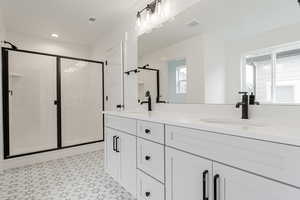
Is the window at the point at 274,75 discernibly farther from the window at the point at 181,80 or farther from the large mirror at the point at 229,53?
the window at the point at 181,80

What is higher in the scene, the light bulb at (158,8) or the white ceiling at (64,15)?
the white ceiling at (64,15)

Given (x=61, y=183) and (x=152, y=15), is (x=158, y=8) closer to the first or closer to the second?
(x=152, y=15)

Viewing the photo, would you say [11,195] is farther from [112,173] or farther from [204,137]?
[204,137]

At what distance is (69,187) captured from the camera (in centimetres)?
193

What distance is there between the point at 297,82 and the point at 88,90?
139 inches

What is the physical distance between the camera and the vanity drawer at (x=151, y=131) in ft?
4.19

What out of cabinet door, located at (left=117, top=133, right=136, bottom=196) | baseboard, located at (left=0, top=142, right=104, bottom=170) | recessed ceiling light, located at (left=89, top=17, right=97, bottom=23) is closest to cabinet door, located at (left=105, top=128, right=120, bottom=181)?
cabinet door, located at (left=117, top=133, right=136, bottom=196)

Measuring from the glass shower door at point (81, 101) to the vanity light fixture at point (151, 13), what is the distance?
5.41ft

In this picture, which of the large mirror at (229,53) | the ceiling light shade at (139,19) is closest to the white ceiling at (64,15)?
the ceiling light shade at (139,19)

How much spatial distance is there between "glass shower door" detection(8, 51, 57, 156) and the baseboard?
0.15 meters

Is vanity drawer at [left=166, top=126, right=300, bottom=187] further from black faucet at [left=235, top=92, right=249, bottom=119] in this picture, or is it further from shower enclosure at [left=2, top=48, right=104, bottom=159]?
shower enclosure at [left=2, top=48, right=104, bottom=159]

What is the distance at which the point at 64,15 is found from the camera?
8.73ft

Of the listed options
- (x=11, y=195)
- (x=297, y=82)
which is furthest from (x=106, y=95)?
(x=297, y=82)

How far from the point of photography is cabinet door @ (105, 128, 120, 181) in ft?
6.23
